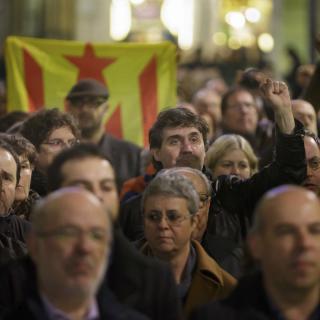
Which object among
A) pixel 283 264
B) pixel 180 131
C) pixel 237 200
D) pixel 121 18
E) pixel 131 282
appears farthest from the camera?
pixel 121 18

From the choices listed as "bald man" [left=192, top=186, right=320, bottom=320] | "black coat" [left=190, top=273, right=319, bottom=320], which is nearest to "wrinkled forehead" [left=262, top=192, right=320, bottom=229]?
"bald man" [left=192, top=186, right=320, bottom=320]

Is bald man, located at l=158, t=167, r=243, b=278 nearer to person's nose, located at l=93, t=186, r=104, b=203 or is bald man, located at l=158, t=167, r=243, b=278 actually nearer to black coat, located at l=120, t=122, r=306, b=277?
black coat, located at l=120, t=122, r=306, b=277

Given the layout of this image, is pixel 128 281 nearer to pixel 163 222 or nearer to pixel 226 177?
pixel 163 222

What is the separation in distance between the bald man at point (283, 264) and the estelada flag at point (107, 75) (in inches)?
318

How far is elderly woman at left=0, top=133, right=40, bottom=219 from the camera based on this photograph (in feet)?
32.6

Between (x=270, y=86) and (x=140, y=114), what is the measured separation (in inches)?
225

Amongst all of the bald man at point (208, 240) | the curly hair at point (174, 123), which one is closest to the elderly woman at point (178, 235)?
the bald man at point (208, 240)

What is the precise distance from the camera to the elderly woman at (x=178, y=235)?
830 centimetres

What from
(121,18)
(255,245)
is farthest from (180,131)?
(121,18)

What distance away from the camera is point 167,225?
27.5 feet

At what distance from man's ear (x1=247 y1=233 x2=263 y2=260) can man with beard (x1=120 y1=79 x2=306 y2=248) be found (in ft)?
7.60

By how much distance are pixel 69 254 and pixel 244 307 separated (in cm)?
78

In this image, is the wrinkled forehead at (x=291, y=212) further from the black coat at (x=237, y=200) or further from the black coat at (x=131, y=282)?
the black coat at (x=237, y=200)

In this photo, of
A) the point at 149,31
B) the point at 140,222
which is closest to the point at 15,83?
the point at 140,222
